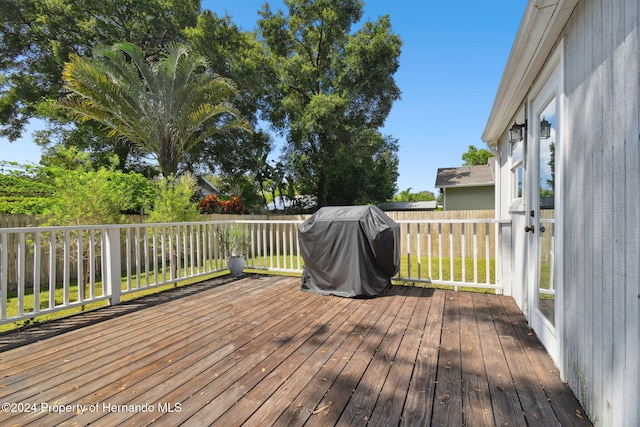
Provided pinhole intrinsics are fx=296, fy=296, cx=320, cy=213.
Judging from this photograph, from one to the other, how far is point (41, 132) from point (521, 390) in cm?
1719

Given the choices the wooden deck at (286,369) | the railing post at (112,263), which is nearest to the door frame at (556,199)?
the wooden deck at (286,369)

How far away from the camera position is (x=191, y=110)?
789 cm

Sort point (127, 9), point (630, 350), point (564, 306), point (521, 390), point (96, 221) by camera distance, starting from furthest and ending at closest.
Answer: point (127, 9) → point (96, 221) → point (564, 306) → point (521, 390) → point (630, 350)

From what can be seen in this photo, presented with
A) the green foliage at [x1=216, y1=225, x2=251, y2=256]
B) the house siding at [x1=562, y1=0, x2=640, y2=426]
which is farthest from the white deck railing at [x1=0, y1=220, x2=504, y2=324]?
the house siding at [x1=562, y1=0, x2=640, y2=426]

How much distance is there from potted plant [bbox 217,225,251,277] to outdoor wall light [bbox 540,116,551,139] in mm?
4484

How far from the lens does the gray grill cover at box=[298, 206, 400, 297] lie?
12.6 feet

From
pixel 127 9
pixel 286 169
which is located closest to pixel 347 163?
pixel 286 169

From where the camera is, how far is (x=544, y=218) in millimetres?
2500

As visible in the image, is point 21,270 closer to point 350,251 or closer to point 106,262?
point 106,262

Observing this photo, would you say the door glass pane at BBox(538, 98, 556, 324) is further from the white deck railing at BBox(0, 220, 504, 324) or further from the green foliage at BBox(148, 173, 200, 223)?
the green foliage at BBox(148, 173, 200, 223)

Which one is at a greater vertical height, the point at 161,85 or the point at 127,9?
the point at 127,9

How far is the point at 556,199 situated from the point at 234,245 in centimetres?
468

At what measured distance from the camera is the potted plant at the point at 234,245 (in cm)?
534

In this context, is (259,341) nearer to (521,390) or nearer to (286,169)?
(521,390)
